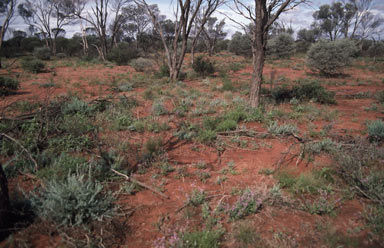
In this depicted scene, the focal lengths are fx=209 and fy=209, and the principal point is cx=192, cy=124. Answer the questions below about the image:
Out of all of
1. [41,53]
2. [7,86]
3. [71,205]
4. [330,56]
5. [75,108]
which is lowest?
[71,205]

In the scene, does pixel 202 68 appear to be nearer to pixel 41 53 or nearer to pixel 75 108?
pixel 75 108

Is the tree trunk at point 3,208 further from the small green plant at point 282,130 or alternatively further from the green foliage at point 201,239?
the small green plant at point 282,130

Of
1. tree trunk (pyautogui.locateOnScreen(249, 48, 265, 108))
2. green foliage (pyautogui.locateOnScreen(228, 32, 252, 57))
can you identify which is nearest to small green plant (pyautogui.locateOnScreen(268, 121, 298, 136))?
tree trunk (pyautogui.locateOnScreen(249, 48, 265, 108))

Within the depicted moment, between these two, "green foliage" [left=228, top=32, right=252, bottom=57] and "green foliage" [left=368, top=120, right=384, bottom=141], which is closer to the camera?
"green foliage" [left=368, top=120, right=384, bottom=141]

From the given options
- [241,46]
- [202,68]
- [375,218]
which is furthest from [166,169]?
[241,46]

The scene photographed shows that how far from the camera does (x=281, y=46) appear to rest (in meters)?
25.4

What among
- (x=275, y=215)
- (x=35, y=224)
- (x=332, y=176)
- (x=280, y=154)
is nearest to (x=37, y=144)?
(x=35, y=224)

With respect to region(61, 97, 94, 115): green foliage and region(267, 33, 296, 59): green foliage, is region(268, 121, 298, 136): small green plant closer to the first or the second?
region(61, 97, 94, 115): green foliage

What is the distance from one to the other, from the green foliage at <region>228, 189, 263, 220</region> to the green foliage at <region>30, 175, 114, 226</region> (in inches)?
59.9

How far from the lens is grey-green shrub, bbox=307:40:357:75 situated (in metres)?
14.5

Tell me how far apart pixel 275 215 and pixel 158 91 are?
7.47 m

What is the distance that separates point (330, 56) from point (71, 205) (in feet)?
56.8

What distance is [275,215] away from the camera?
268 centimetres

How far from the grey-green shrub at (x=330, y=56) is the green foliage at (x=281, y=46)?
10.1 meters
